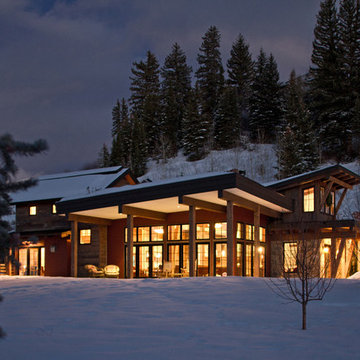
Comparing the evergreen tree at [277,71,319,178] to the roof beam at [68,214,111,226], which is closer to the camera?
the roof beam at [68,214,111,226]

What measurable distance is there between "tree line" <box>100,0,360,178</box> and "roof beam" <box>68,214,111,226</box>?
17.6 meters

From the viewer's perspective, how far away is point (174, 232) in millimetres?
18781

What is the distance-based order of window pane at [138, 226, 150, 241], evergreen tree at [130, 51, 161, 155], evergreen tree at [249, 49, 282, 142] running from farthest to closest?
evergreen tree at [130, 51, 161, 155] → evergreen tree at [249, 49, 282, 142] → window pane at [138, 226, 150, 241]

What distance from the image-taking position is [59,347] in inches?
254

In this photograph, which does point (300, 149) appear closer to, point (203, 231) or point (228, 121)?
point (228, 121)

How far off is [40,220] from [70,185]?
2.74m

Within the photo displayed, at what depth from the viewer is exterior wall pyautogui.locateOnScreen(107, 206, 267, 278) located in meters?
17.6

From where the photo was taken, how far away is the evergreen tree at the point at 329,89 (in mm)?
37594

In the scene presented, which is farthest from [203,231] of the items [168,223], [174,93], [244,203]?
[174,93]

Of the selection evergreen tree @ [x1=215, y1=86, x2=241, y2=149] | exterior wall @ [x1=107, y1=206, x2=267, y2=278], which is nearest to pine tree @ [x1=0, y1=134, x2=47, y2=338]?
exterior wall @ [x1=107, y1=206, x2=267, y2=278]

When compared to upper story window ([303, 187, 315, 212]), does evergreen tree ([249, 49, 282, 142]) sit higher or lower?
higher

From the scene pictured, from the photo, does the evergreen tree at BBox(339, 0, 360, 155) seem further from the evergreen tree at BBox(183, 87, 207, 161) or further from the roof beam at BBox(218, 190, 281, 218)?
the roof beam at BBox(218, 190, 281, 218)

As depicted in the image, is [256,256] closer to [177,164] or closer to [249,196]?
[249,196]

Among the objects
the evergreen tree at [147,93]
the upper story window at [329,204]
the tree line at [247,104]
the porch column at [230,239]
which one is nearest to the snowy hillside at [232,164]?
the tree line at [247,104]
